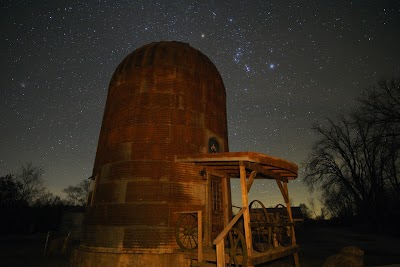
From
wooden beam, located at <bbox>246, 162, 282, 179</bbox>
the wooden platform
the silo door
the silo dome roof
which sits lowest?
the wooden platform

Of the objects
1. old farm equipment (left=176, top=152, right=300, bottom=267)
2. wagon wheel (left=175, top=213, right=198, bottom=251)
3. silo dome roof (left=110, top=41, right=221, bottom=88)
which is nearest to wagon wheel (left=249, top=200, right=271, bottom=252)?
old farm equipment (left=176, top=152, right=300, bottom=267)

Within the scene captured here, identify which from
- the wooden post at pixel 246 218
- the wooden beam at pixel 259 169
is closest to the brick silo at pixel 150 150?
the wooden beam at pixel 259 169

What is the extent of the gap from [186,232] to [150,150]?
3.33 meters

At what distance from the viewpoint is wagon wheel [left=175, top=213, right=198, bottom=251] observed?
28.3 feet

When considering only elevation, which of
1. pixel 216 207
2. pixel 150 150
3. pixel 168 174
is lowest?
pixel 216 207

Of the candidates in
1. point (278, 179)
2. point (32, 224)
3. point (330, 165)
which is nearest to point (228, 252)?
point (278, 179)

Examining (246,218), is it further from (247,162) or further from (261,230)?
(261,230)

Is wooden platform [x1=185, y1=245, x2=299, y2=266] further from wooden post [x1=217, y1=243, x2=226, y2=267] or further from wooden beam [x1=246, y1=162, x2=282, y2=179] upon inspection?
wooden beam [x1=246, y1=162, x2=282, y2=179]

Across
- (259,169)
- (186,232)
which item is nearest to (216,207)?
(186,232)

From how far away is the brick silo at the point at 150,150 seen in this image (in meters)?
8.80

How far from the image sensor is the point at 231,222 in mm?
6762

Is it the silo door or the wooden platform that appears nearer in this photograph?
the wooden platform

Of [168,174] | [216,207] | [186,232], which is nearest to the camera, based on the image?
[186,232]

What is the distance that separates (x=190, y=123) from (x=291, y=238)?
20.0 ft
